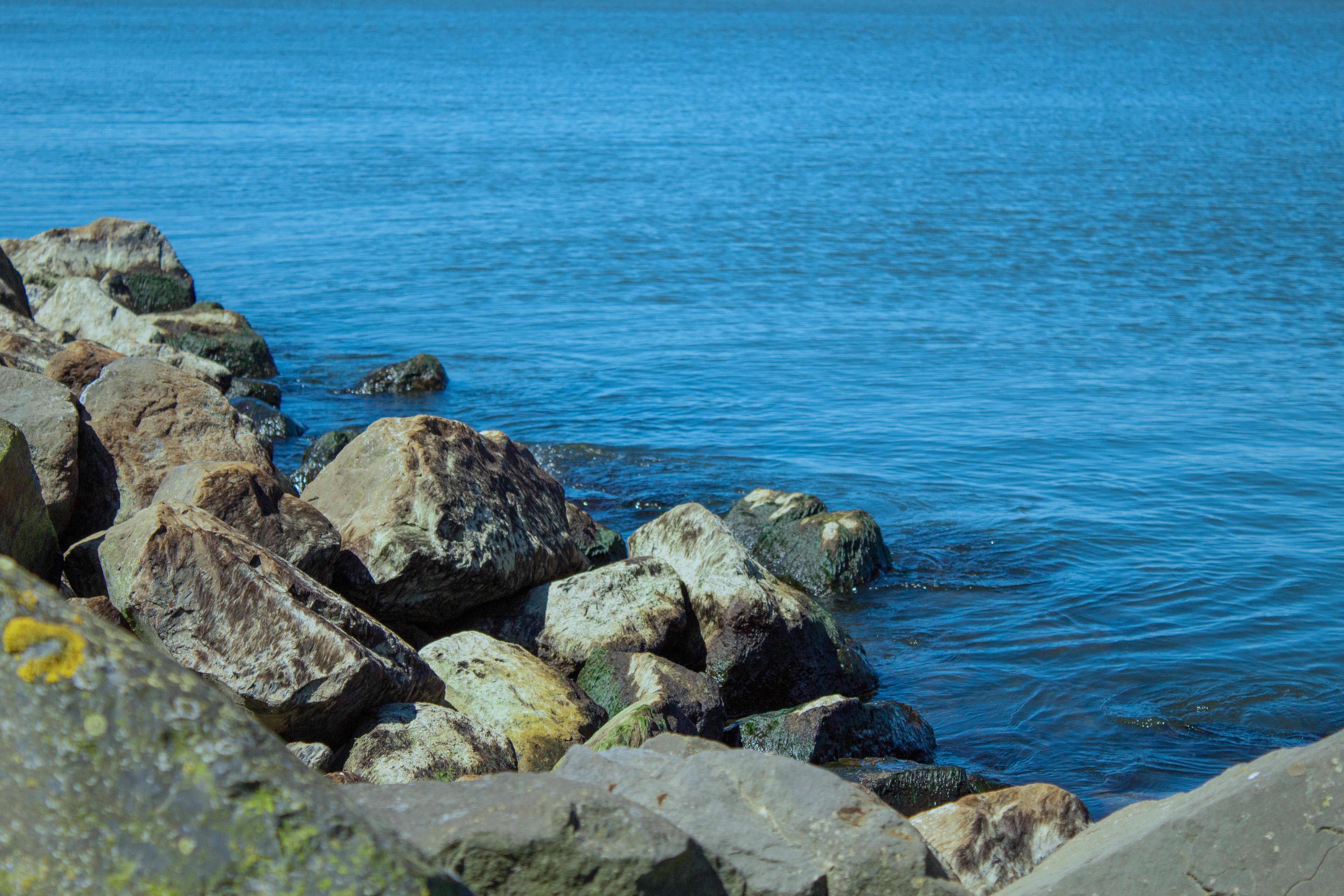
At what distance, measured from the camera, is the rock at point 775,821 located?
515 centimetres

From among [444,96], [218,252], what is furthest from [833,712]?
[444,96]

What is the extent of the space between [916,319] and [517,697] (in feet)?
62.9

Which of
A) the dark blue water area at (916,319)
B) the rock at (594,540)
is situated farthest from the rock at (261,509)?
the dark blue water area at (916,319)

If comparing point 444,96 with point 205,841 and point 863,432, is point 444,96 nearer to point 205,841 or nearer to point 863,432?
point 863,432

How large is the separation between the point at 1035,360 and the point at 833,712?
15.0m

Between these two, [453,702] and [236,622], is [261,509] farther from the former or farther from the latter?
[453,702]

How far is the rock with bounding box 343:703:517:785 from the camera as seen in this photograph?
7.64m

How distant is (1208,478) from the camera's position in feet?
56.5

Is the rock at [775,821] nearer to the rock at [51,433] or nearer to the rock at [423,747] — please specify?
the rock at [423,747]

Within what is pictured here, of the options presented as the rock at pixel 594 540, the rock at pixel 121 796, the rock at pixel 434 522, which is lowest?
the rock at pixel 594 540

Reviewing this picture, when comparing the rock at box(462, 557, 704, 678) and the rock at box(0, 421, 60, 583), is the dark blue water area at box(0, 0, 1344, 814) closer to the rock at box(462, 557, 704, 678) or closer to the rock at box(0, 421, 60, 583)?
the rock at box(462, 557, 704, 678)

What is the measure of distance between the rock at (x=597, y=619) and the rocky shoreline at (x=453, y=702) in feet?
0.09

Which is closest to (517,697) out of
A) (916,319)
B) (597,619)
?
(597,619)

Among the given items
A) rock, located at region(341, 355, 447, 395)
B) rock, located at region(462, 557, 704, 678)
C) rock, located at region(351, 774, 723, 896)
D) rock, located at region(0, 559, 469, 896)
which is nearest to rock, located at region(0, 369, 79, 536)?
rock, located at region(462, 557, 704, 678)
